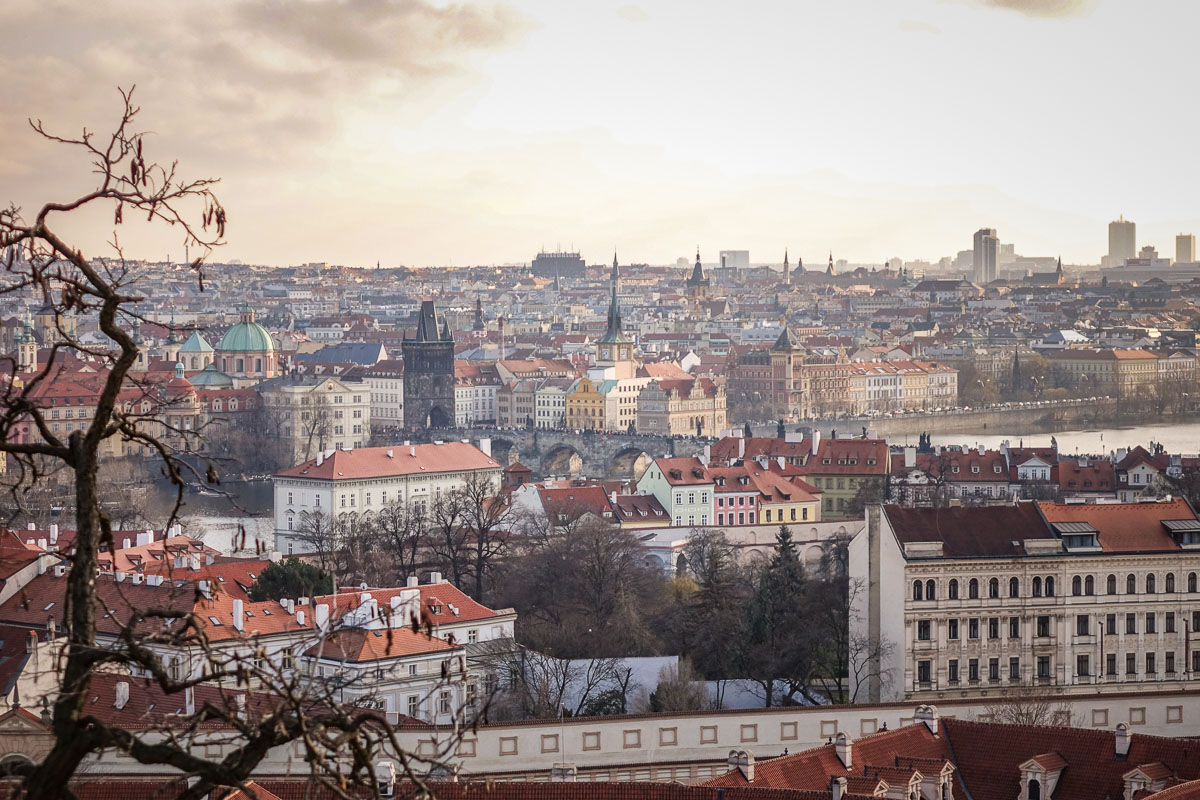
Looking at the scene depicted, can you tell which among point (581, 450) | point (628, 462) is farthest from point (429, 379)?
point (628, 462)

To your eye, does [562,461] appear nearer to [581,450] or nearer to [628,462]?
[581,450]

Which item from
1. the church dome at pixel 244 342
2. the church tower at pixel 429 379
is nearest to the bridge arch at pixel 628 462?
the church tower at pixel 429 379

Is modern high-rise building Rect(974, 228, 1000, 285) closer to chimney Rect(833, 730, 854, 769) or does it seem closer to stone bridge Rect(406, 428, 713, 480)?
stone bridge Rect(406, 428, 713, 480)

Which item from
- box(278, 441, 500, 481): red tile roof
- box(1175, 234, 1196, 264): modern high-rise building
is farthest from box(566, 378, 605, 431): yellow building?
box(1175, 234, 1196, 264): modern high-rise building

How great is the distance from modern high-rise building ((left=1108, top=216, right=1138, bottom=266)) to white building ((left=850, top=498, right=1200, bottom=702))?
133583 mm

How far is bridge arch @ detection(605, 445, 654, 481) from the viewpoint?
53.9m

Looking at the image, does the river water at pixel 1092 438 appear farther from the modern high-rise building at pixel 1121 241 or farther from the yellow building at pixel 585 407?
the modern high-rise building at pixel 1121 241

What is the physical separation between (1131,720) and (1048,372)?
6721 cm

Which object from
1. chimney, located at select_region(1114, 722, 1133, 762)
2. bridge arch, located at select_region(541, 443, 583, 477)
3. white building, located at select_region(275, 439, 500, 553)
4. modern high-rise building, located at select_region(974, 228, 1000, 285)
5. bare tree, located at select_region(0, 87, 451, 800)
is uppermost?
modern high-rise building, located at select_region(974, 228, 1000, 285)

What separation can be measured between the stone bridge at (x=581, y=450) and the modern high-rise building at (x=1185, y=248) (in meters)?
89.5

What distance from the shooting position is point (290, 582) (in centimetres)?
2170

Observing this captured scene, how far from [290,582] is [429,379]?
44360 millimetres

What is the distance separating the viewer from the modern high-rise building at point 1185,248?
140 metres

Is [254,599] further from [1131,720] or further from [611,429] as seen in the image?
[611,429]
